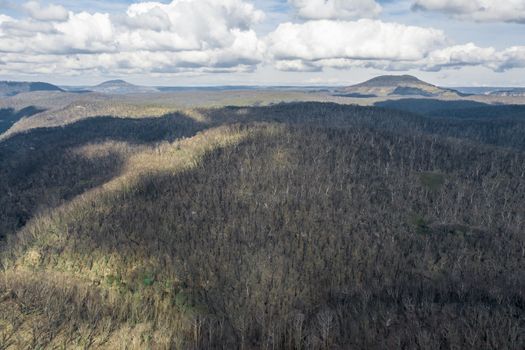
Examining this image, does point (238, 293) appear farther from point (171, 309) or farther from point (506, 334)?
point (506, 334)

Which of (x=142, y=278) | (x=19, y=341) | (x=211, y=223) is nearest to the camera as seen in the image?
(x=19, y=341)

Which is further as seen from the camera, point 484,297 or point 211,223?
point 211,223

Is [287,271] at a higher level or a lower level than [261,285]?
higher

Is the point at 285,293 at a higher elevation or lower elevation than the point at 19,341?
lower

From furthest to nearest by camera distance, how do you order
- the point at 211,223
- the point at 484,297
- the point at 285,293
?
1. the point at 211,223
2. the point at 285,293
3. the point at 484,297

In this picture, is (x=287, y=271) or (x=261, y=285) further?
(x=287, y=271)

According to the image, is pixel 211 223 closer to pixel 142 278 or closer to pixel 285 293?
pixel 142 278

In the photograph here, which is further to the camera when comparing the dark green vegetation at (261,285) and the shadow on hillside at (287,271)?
the shadow on hillside at (287,271)

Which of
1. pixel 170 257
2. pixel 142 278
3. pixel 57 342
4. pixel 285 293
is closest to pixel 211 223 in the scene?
pixel 170 257

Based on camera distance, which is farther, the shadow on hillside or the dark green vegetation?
the shadow on hillside
